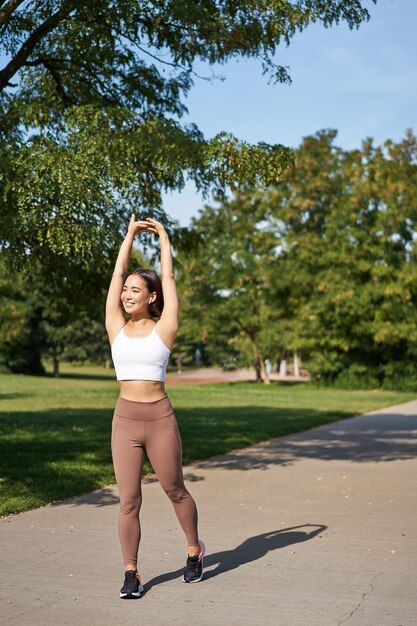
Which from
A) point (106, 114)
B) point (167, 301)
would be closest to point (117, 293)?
point (167, 301)

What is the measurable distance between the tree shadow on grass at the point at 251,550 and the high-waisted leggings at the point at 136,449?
0.48 metres

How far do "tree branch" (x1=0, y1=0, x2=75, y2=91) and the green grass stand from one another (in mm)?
4996

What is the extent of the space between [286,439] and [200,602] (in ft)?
42.0

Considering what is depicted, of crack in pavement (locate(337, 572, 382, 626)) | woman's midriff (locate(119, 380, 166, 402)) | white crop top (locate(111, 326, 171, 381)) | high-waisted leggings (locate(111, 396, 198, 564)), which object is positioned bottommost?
crack in pavement (locate(337, 572, 382, 626))

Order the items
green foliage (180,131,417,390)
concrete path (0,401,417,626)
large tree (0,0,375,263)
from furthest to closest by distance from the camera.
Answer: green foliage (180,131,417,390)
large tree (0,0,375,263)
concrete path (0,401,417,626)

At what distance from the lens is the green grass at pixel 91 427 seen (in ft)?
37.6

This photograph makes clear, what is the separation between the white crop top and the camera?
19.6 feet

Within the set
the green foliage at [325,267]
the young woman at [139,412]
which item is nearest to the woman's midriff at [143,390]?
the young woman at [139,412]

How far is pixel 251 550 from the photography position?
7.61 meters

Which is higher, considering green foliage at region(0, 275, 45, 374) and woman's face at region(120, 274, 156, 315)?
green foliage at region(0, 275, 45, 374)

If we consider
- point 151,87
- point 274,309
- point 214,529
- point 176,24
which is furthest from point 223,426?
point 274,309

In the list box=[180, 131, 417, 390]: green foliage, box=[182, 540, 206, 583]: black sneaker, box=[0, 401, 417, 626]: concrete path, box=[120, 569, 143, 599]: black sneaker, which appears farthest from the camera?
box=[180, 131, 417, 390]: green foliage

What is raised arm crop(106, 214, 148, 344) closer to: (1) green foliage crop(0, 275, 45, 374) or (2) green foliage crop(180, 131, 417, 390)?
(2) green foliage crop(180, 131, 417, 390)

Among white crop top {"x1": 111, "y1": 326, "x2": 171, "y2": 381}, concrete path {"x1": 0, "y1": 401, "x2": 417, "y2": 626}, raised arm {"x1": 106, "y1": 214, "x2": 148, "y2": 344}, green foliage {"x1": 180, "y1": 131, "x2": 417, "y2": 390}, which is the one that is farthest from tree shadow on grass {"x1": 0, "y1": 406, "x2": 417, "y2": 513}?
green foliage {"x1": 180, "y1": 131, "x2": 417, "y2": 390}
